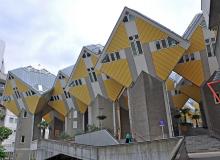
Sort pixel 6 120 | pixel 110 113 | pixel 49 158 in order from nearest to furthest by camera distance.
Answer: pixel 49 158
pixel 110 113
pixel 6 120

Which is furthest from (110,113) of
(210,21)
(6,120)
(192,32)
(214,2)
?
(6,120)

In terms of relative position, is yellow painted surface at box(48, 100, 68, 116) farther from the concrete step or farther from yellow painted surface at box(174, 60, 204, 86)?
the concrete step

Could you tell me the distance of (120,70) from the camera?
31.5 m

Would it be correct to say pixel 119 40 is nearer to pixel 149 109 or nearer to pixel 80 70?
pixel 149 109

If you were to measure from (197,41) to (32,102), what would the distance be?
30170 millimetres

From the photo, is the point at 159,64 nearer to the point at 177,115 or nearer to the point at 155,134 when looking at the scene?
the point at 155,134

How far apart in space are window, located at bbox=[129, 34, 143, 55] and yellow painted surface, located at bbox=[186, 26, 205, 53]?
21.2 feet

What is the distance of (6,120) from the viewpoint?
68.7m

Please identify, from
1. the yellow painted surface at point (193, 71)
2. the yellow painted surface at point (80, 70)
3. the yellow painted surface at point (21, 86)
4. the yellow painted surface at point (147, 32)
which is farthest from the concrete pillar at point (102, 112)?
the yellow painted surface at point (21, 86)

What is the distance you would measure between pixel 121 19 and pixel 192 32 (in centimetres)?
908

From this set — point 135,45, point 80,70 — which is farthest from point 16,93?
point 135,45

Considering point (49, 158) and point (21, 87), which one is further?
point (21, 87)

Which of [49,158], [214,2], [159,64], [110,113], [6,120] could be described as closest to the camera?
[214,2]

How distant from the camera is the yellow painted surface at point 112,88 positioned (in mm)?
35594
